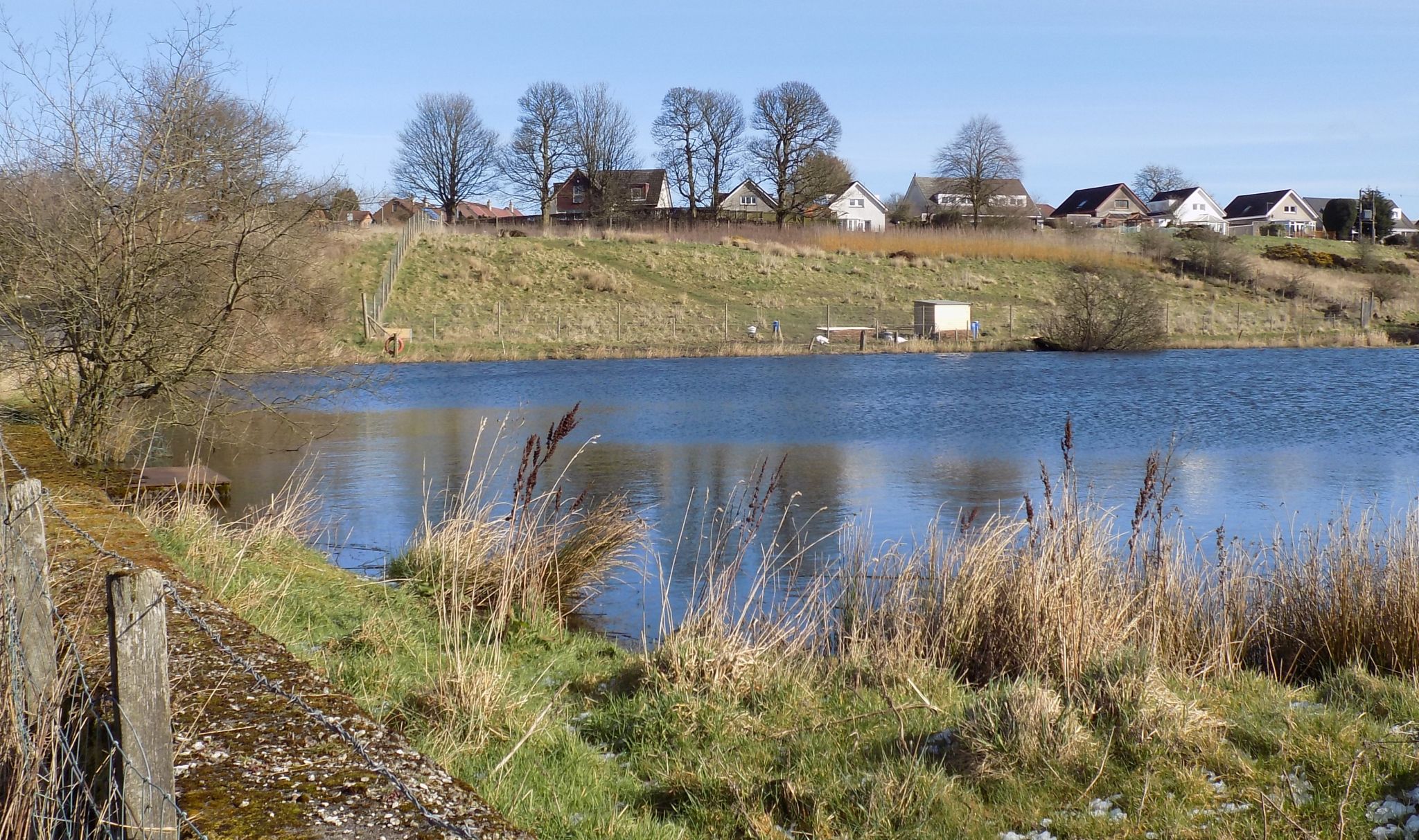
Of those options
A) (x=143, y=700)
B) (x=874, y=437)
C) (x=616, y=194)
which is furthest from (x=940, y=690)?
(x=616, y=194)

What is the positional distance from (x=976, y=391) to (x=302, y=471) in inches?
575

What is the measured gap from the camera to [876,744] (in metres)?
4.95

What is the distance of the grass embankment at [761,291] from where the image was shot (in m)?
38.2

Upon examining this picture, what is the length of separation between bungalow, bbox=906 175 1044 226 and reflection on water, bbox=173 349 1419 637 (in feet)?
136

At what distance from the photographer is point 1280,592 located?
22.2 ft

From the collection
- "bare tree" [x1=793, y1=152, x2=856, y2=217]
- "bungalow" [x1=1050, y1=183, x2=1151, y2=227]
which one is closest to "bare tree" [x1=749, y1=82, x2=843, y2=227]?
"bare tree" [x1=793, y1=152, x2=856, y2=217]

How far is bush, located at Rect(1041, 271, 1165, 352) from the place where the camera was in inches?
1388

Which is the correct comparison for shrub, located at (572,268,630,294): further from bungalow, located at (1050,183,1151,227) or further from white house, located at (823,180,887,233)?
bungalow, located at (1050,183,1151,227)

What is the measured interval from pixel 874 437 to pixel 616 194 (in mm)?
53751

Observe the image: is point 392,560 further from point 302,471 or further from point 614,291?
point 614,291

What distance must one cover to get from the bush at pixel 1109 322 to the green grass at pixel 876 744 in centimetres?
3097

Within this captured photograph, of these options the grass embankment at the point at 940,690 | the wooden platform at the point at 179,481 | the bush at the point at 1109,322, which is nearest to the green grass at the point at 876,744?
the grass embankment at the point at 940,690

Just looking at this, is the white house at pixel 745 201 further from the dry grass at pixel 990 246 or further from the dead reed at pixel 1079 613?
the dead reed at pixel 1079 613

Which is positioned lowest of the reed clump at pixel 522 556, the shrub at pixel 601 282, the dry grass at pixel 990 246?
the reed clump at pixel 522 556
